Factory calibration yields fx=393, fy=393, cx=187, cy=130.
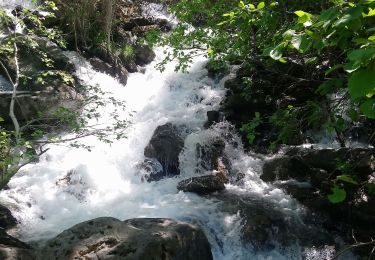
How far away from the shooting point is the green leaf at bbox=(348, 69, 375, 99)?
1.30 m

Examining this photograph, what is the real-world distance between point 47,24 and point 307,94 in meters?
9.05

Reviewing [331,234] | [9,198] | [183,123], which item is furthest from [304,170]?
[9,198]

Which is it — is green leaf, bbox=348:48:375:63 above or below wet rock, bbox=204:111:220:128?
below

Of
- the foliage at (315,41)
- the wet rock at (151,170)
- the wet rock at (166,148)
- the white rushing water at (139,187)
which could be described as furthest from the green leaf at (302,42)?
the wet rock at (166,148)

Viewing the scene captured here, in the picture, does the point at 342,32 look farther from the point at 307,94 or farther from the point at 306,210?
the point at 307,94

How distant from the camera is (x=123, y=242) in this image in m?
4.60

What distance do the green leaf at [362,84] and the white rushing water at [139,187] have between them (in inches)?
194

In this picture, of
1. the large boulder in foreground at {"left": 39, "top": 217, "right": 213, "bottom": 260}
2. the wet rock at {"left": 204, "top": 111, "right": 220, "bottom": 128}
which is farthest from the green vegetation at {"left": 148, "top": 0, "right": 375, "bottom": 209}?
the large boulder in foreground at {"left": 39, "top": 217, "right": 213, "bottom": 260}

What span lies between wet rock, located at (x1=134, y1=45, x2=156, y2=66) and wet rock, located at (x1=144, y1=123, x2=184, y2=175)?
560cm

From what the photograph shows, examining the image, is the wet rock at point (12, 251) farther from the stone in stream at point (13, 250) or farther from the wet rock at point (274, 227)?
the wet rock at point (274, 227)

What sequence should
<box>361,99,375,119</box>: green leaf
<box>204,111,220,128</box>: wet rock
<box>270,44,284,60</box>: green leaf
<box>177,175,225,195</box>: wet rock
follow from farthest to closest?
<box>204,111,220,128</box>: wet rock → <box>177,175,225,195</box>: wet rock → <box>270,44,284,60</box>: green leaf → <box>361,99,375,119</box>: green leaf

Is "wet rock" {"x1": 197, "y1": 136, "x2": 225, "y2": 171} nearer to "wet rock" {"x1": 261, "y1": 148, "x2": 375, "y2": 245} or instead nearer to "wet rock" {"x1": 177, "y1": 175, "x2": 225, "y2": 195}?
"wet rock" {"x1": 177, "y1": 175, "x2": 225, "y2": 195}

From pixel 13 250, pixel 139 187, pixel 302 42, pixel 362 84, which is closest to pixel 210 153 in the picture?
pixel 139 187

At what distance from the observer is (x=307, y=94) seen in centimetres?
979
